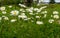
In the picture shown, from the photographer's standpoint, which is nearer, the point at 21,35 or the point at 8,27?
the point at 21,35

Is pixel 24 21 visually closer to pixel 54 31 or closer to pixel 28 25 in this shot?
pixel 28 25

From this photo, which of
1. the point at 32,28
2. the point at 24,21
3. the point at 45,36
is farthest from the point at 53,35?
the point at 24,21

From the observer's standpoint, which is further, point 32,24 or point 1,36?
point 32,24

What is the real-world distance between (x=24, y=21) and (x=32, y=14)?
0.52m

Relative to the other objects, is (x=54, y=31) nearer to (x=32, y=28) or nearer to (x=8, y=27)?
(x=32, y=28)

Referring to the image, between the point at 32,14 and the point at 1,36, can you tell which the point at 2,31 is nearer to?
the point at 1,36

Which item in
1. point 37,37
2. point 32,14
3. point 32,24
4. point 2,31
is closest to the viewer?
point 37,37

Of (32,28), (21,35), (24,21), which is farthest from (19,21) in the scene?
(21,35)

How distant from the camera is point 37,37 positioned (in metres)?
4.28

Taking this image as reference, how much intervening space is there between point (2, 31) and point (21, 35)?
506 millimetres

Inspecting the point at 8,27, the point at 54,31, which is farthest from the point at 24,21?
the point at 54,31

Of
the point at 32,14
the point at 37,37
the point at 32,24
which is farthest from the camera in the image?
the point at 32,14

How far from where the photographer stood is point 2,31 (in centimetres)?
459

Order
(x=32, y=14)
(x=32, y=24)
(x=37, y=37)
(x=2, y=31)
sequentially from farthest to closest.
→ (x=32, y=14), (x=32, y=24), (x=2, y=31), (x=37, y=37)
